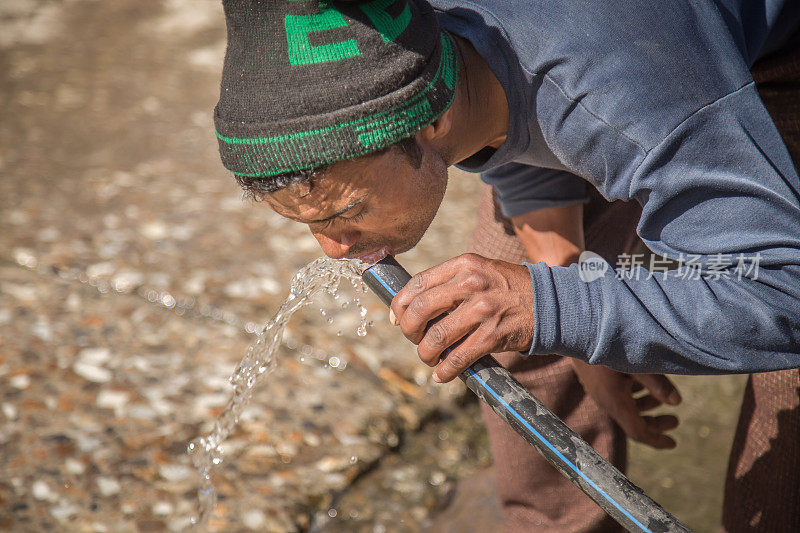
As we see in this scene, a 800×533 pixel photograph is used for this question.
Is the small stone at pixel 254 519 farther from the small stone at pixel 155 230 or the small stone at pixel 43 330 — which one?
the small stone at pixel 155 230

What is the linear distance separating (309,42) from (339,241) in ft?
1.26

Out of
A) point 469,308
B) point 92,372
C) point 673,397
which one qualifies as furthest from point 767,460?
point 92,372

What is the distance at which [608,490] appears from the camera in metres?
1.19

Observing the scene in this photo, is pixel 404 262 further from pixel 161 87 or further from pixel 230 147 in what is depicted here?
pixel 161 87

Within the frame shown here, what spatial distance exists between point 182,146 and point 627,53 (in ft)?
10.2

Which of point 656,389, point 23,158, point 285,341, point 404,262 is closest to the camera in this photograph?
point 656,389

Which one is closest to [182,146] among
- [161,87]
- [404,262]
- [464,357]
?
[161,87]

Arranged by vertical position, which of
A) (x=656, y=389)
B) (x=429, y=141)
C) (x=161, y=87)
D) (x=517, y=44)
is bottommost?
(x=161, y=87)

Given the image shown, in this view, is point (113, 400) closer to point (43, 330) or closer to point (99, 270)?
point (43, 330)

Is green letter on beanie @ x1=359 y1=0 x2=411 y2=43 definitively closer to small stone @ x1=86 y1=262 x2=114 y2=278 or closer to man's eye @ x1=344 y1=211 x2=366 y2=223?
man's eye @ x1=344 y1=211 x2=366 y2=223

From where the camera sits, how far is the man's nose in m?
1.47

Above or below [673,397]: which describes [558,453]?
above

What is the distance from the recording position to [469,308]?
126 cm

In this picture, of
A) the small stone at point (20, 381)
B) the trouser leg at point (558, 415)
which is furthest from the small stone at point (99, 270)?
the trouser leg at point (558, 415)
